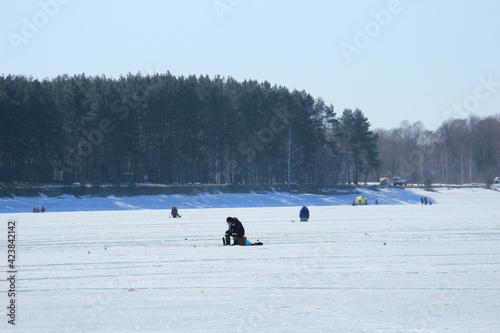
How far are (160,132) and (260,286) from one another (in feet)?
227

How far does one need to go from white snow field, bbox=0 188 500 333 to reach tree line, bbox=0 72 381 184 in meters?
50.0

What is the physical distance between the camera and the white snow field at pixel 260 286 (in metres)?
11.0

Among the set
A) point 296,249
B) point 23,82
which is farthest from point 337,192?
point 296,249

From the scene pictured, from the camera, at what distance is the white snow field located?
432 inches

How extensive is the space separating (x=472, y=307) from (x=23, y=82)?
239 feet

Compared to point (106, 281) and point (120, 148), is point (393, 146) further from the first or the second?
point (106, 281)

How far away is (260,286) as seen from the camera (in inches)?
565

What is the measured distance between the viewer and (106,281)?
606 inches

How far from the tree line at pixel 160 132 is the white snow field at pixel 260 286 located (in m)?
50.0

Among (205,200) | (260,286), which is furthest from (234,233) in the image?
(205,200)

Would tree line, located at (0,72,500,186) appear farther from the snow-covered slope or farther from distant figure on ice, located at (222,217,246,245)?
distant figure on ice, located at (222,217,246,245)

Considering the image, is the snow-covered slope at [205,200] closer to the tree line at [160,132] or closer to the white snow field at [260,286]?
the tree line at [160,132]

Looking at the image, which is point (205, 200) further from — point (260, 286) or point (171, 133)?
point (260, 286)

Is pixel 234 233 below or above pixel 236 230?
below
